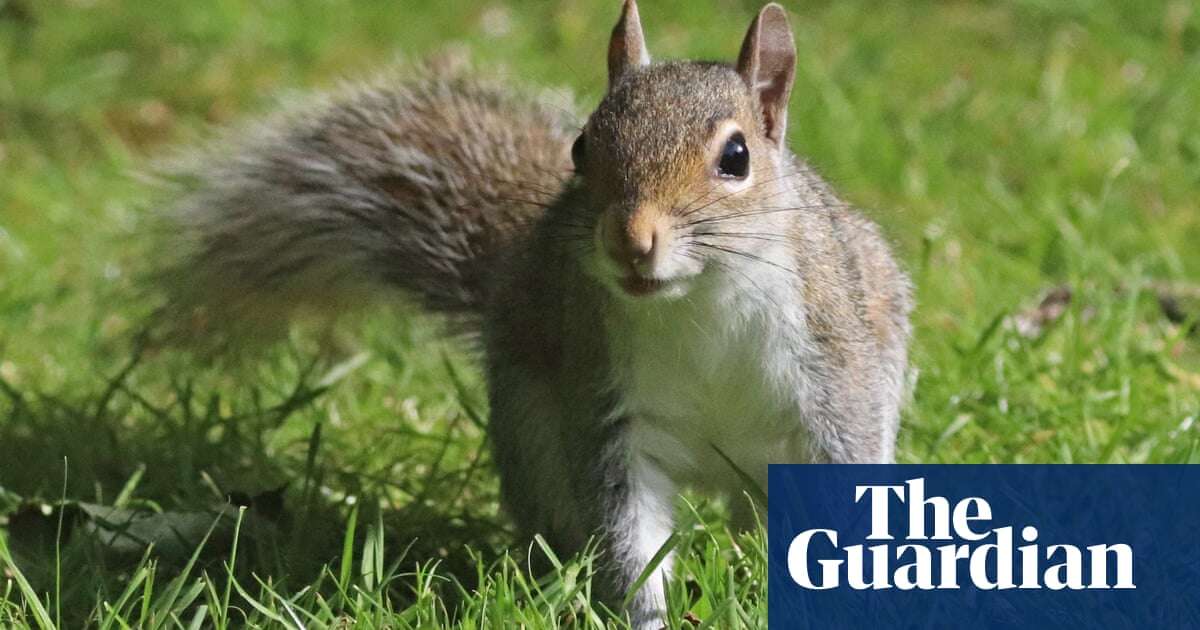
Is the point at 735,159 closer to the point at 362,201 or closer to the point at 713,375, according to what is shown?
the point at 713,375

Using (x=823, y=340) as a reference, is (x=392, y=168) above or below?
above

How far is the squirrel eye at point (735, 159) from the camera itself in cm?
204

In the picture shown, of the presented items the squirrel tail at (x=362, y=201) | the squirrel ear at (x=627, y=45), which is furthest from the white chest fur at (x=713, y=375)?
the squirrel tail at (x=362, y=201)

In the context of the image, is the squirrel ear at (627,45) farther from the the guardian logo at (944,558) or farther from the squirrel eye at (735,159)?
the the guardian logo at (944,558)

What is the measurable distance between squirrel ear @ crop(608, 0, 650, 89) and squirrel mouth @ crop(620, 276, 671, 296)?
13.2 inches

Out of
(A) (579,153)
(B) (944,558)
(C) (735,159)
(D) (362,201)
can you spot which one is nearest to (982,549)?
(B) (944,558)

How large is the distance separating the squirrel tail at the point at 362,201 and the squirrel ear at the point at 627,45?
331mm

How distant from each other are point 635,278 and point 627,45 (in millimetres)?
389

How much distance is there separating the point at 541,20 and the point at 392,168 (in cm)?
228

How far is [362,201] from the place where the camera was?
277 cm

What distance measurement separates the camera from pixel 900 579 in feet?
7.29

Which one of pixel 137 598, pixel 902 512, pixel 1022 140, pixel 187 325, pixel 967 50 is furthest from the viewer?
pixel 967 50

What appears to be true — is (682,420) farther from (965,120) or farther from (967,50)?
(967,50)

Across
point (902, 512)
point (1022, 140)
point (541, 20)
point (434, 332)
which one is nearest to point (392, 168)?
point (434, 332)
